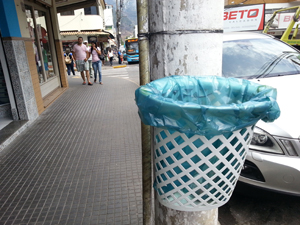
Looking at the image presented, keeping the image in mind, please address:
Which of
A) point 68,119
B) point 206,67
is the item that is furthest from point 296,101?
point 68,119

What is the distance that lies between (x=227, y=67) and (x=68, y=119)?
3842 mm

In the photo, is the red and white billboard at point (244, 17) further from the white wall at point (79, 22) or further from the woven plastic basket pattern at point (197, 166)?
the woven plastic basket pattern at point (197, 166)

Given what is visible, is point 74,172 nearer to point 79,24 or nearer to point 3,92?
point 3,92

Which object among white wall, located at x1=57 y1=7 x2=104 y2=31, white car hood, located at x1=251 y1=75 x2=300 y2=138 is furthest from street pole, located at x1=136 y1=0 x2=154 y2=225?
white wall, located at x1=57 y1=7 x2=104 y2=31

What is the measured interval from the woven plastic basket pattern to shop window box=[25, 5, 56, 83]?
7079 millimetres

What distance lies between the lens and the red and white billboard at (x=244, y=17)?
17484 millimetres

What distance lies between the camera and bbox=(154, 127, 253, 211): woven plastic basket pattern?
Answer: 100 cm

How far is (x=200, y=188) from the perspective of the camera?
3.44 ft

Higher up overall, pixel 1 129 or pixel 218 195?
pixel 218 195

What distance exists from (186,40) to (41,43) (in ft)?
26.6

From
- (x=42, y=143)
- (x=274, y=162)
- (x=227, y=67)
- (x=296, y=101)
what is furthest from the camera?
(x=42, y=143)

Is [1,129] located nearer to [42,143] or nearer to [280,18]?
[42,143]

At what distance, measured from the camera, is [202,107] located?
91 centimetres

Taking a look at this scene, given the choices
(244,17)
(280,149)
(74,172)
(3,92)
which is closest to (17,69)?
(3,92)
